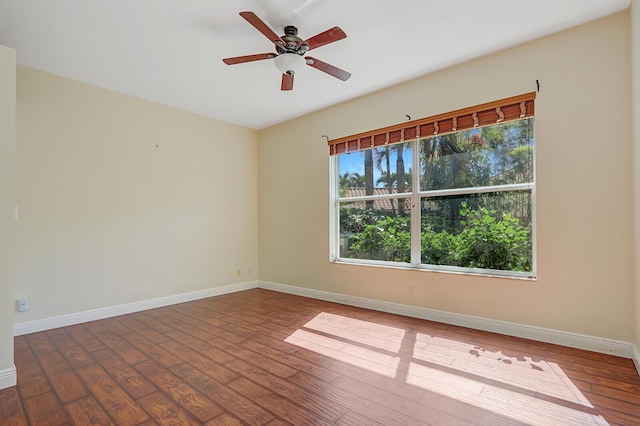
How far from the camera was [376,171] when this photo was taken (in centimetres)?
418

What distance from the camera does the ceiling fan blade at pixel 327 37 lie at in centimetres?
225

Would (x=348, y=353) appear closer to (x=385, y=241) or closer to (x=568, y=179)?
(x=385, y=241)

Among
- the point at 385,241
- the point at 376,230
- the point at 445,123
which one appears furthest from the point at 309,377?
the point at 445,123

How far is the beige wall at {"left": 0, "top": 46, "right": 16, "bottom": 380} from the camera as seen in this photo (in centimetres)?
220

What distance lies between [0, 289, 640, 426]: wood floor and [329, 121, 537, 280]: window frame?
0.61 metres

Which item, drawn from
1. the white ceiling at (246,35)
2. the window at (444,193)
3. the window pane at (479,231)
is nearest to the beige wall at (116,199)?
the white ceiling at (246,35)

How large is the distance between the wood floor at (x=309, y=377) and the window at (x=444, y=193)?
0.81 metres

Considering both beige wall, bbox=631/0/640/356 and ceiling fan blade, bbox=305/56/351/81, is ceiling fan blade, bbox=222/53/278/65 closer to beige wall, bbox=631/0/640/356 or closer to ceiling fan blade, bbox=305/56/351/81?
ceiling fan blade, bbox=305/56/351/81

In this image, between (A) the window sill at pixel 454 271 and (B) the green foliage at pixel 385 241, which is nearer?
(A) the window sill at pixel 454 271

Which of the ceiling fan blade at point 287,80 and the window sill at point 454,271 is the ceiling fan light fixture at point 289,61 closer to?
the ceiling fan blade at point 287,80

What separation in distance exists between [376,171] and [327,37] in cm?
208

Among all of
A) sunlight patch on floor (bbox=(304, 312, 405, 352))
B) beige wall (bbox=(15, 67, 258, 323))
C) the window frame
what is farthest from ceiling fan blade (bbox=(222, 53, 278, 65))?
sunlight patch on floor (bbox=(304, 312, 405, 352))

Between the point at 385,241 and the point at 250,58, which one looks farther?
the point at 385,241

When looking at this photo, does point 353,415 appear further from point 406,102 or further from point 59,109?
point 59,109
